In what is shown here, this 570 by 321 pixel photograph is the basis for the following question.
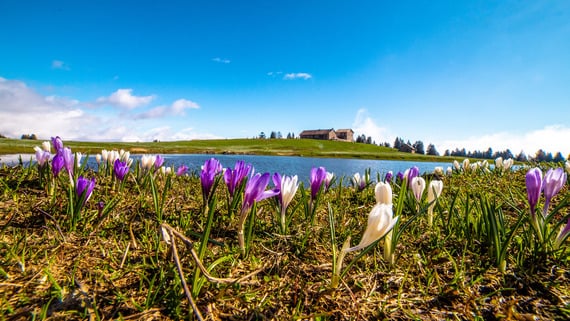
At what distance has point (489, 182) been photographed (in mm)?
3775

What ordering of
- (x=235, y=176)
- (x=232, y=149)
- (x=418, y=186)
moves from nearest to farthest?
(x=235, y=176), (x=418, y=186), (x=232, y=149)

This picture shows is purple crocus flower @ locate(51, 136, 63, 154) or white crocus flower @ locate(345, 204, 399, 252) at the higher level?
purple crocus flower @ locate(51, 136, 63, 154)

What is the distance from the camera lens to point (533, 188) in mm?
1383

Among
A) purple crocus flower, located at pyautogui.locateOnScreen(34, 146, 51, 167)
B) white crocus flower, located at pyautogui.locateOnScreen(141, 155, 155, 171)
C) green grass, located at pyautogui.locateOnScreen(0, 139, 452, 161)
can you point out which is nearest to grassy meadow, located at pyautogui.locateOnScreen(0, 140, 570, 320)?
purple crocus flower, located at pyautogui.locateOnScreen(34, 146, 51, 167)

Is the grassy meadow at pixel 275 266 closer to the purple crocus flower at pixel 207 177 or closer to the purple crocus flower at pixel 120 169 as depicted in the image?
the purple crocus flower at pixel 207 177

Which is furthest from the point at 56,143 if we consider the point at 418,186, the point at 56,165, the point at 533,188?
the point at 533,188

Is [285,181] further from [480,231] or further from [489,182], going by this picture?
[489,182]

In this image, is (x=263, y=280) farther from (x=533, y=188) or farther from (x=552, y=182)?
(x=552, y=182)

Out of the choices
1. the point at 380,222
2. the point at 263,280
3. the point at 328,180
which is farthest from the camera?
the point at 328,180

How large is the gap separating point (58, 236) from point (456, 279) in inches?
80.1

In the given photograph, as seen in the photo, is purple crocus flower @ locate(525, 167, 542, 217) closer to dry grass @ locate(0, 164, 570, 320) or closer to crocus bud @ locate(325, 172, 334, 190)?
dry grass @ locate(0, 164, 570, 320)

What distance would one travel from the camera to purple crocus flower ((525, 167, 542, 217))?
4.45 ft

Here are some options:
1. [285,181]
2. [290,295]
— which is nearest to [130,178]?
[285,181]

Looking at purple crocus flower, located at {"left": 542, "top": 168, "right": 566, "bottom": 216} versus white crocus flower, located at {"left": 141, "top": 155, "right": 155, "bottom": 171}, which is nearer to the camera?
purple crocus flower, located at {"left": 542, "top": 168, "right": 566, "bottom": 216}
